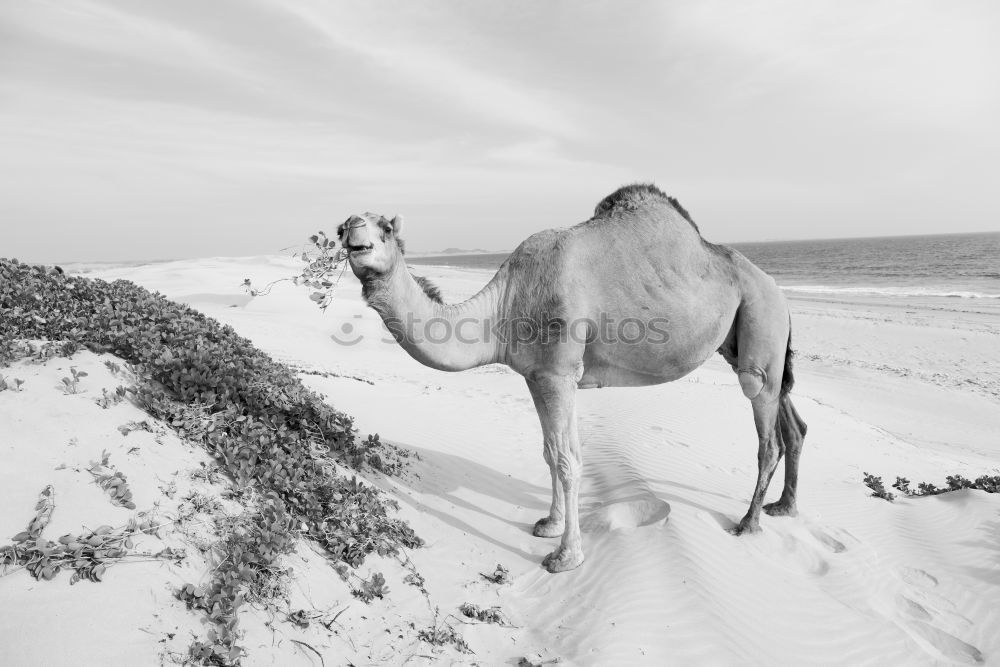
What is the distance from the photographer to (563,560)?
4.64 metres

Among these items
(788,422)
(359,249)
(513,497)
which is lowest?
(513,497)

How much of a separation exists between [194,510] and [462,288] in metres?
34.0

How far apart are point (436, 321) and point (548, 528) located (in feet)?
7.79

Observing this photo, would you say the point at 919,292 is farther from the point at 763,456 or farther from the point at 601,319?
the point at 601,319

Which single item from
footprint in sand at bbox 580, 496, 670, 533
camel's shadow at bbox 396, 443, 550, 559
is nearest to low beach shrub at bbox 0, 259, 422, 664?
camel's shadow at bbox 396, 443, 550, 559

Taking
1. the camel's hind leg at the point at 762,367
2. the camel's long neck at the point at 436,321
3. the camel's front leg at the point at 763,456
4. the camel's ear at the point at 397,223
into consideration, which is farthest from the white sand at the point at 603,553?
the camel's ear at the point at 397,223

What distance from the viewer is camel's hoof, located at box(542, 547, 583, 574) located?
182 inches

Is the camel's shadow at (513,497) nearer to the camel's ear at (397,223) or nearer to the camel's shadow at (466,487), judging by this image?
the camel's shadow at (466,487)

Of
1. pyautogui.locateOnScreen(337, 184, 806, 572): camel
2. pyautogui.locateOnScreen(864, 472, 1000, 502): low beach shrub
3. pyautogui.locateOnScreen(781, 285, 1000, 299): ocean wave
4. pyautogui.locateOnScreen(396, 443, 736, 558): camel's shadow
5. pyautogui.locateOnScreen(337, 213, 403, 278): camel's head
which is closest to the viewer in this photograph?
pyautogui.locateOnScreen(337, 213, 403, 278): camel's head

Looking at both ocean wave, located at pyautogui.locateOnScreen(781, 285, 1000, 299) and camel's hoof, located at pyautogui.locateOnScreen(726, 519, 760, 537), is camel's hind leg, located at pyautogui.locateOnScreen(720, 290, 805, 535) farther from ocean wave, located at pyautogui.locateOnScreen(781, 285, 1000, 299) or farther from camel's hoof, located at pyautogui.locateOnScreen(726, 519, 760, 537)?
ocean wave, located at pyautogui.locateOnScreen(781, 285, 1000, 299)

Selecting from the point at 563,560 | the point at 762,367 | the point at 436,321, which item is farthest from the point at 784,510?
the point at 436,321

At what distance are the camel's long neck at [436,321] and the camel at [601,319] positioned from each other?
0.4 inches

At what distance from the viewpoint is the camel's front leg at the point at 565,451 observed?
4.63 m

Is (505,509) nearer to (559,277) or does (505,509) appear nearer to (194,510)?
(559,277)
